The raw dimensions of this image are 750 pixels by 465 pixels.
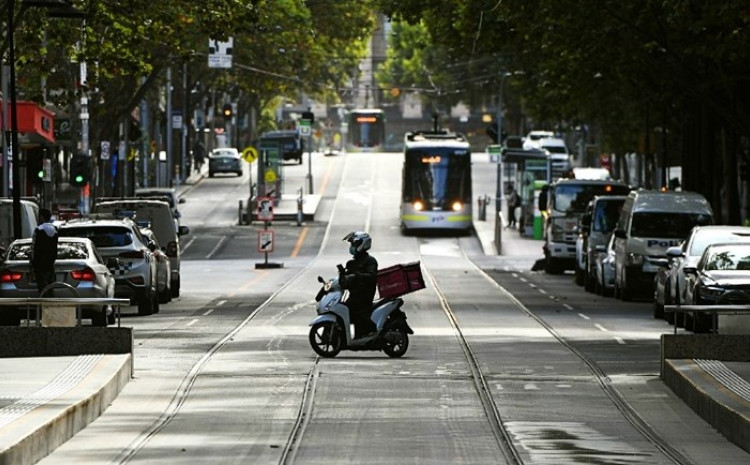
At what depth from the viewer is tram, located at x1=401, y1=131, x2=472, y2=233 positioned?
8088 centimetres

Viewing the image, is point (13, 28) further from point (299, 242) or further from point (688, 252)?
point (299, 242)

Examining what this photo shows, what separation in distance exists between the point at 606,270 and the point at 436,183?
36.3 metres

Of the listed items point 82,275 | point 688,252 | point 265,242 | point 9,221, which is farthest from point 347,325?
point 265,242

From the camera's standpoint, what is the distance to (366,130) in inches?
5787

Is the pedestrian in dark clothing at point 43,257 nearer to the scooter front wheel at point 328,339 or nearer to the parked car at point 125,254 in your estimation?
the parked car at point 125,254

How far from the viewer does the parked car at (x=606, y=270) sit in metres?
44.6

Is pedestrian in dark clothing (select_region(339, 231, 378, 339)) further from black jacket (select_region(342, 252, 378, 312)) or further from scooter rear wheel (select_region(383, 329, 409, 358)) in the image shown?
scooter rear wheel (select_region(383, 329, 409, 358))

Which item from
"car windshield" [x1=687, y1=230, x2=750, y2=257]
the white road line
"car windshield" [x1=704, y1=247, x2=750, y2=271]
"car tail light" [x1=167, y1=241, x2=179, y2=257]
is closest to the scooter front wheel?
"car windshield" [x1=704, y1=247, x2=750, y2=271]

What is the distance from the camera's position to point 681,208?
42.9 m

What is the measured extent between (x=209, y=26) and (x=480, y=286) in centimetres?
1580

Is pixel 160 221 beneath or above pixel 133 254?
above

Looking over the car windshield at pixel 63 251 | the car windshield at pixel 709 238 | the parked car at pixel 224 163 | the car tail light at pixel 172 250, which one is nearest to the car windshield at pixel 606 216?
the car tail light at pixel 172 250

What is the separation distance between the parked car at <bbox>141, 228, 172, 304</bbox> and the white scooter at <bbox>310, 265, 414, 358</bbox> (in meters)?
12.9

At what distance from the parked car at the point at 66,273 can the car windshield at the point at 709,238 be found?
957 centimetres
